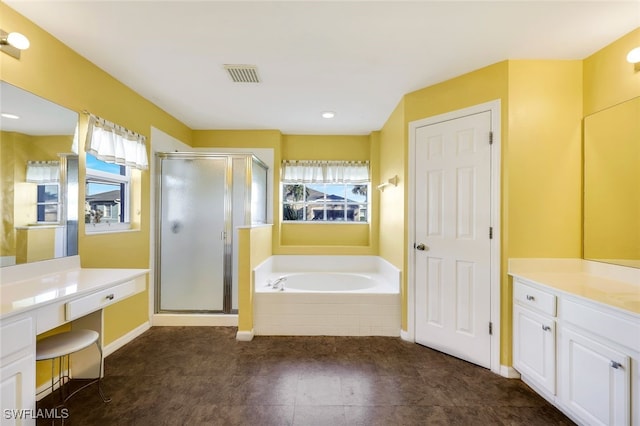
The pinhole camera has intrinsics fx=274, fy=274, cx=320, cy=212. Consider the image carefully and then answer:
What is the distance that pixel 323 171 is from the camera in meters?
4.14

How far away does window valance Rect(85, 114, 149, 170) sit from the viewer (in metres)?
2.17

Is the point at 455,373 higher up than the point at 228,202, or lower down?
lower down

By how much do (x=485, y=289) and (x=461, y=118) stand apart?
4.70 ft

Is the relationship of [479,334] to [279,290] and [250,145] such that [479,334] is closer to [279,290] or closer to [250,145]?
[279,290]

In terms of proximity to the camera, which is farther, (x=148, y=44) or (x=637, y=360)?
(x=148, y=44)

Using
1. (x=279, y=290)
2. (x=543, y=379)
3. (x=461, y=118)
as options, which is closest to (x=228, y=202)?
(x=279, y=290)

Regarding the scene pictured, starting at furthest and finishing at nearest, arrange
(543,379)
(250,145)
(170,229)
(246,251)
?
1. (250,145)
2. (170,229)
3. (246,251)
4. (543,379)

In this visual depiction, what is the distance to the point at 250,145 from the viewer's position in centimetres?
397

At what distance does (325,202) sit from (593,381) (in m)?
3.32

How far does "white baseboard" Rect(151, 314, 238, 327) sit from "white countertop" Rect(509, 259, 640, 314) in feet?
9.22

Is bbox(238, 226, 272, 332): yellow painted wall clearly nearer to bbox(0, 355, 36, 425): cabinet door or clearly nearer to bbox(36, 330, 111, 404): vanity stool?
bbox(36, 330, 111, 404): vanity stool

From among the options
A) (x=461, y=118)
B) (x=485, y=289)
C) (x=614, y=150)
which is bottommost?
(x=485, y=289)

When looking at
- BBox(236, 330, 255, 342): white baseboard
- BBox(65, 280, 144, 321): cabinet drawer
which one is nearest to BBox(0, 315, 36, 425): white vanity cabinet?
BBox(65, 280, 144, 321): cabinet drawer

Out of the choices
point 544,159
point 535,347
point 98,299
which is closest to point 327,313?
point 535,347
